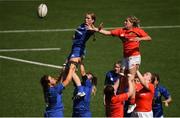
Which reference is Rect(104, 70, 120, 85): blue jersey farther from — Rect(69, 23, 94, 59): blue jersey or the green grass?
Rect(69, 23, 94, 59): blue jersey

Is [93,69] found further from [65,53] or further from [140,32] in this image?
[140,32]

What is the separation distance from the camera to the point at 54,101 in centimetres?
1469

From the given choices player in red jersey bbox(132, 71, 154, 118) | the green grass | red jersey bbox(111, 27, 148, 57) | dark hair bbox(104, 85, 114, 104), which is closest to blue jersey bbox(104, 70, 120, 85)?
red jersey bbox(111, 27, 148, 57)

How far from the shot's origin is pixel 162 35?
87.4 ft

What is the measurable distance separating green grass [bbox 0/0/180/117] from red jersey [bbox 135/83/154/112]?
119 inches

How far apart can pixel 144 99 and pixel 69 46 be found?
10429 mm

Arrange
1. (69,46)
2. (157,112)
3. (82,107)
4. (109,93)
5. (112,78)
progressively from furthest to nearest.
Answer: (69,46) < (112,78) < (157,112) < (82,107) < (109,93)

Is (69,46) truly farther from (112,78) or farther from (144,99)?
(144,99)

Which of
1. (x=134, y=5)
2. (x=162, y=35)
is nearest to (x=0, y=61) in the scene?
(x=162, y=35)

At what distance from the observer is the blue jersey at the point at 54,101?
577 inches

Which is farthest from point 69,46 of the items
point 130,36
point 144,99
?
point 144,99

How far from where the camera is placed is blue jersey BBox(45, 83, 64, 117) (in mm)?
14648

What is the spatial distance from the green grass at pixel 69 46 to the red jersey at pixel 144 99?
3.03 meters

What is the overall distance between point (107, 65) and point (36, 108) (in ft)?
15.9
